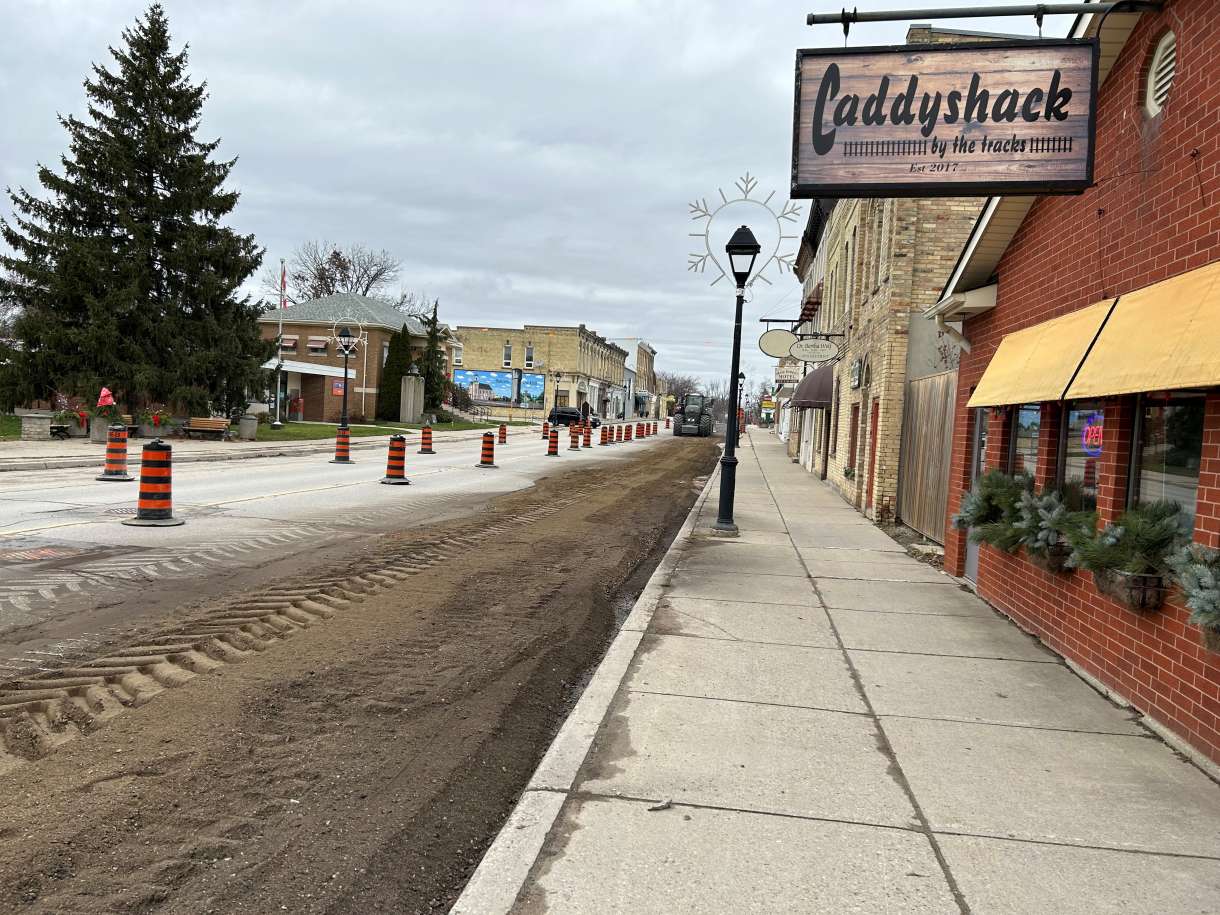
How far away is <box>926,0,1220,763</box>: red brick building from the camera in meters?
4.45

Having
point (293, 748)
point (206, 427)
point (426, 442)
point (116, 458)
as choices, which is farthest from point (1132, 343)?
point (206, 427)

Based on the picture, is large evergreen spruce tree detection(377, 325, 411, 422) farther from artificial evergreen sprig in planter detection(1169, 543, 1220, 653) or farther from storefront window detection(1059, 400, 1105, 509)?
artificial evergreen sprig in planter detection(1169, 543, 1220, 653)

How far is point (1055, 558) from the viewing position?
20.1 ft

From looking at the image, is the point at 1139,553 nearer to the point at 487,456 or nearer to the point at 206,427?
the point at 487,456

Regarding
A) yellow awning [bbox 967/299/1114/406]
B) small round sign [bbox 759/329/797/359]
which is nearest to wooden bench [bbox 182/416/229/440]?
small round sign [bbox 759/329/797/359]

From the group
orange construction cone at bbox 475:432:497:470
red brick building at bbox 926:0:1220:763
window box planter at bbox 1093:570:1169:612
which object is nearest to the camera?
red brick building at bbox 926:0:1220:763

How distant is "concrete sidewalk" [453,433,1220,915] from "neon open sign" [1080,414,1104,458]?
151 centimetres

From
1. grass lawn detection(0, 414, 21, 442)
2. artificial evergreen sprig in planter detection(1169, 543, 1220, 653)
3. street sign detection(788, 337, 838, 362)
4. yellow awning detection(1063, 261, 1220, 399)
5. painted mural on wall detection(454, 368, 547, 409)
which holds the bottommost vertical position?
grass lawn detection(0, 414, 21, 442)

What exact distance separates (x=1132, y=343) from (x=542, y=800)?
3.98 meters

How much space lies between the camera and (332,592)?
730cm

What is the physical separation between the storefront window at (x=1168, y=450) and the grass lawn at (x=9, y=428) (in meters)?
26.2

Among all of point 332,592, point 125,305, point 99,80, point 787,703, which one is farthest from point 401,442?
point 99,80

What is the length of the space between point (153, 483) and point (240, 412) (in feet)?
76.0

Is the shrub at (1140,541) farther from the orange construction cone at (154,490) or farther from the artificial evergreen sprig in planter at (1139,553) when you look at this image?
the orange construction cone at (154,490)
